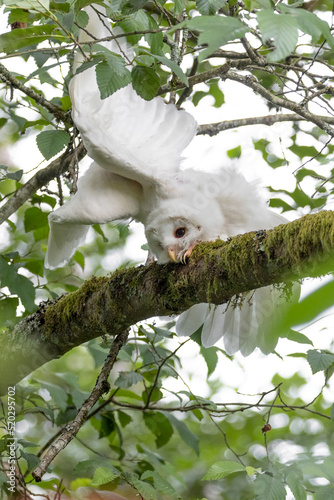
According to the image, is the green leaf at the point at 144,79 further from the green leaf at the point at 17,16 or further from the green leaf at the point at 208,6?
the green leaf at the point at 17,16

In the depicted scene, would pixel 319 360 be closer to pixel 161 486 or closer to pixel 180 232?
pixel 161 486

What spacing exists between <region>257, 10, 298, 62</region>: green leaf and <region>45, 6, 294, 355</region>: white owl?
1383 millimetres

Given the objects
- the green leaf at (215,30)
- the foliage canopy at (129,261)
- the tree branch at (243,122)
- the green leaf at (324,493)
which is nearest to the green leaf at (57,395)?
the foliage canopy at (129,261)

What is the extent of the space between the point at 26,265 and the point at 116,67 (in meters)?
1.43

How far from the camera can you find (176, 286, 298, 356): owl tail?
2.84 metres

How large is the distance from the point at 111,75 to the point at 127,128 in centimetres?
90

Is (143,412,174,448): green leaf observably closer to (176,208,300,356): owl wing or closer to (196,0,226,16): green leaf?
(176,208,300,356): owl wing

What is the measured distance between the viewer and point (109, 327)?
2564 millimetres

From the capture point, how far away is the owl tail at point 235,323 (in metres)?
2.84

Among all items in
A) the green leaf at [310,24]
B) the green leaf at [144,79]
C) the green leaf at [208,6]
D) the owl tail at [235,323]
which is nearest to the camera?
the green leaf at [310,24]

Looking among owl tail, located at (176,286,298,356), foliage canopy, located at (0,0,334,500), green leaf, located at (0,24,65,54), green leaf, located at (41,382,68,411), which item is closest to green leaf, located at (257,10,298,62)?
foliage canopy, located at (0,0,334,500)

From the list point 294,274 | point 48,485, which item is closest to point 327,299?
point 294,274

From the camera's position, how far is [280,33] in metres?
1.19

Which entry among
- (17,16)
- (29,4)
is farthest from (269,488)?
(17,16)
